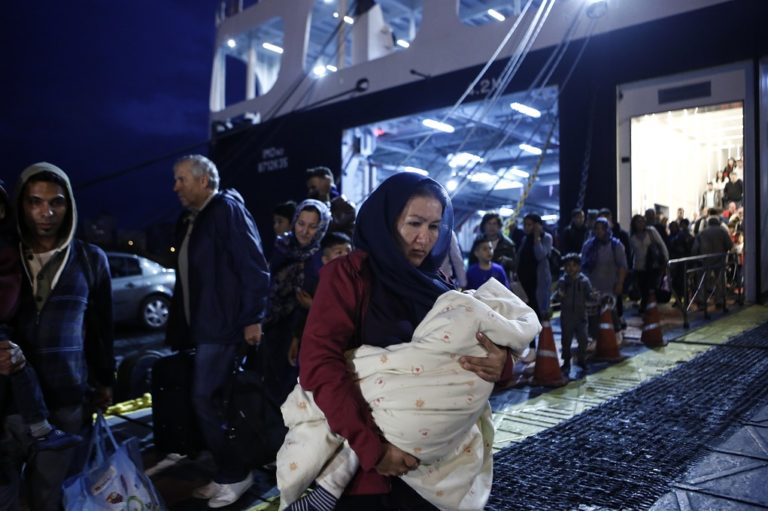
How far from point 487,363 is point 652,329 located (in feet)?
20.9

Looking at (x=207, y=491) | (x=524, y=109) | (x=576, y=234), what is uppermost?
(x=524, y=109)

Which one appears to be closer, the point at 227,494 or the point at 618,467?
the point at 227,494

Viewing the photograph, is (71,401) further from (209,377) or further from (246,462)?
(246,462)

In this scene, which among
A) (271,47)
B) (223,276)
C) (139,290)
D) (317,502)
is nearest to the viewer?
(317,502)

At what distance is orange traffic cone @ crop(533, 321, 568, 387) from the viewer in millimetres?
5340

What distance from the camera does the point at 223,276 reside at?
3.14 meters

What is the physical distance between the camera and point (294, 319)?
12.7 feet

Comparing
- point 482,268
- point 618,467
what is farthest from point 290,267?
point 618,467

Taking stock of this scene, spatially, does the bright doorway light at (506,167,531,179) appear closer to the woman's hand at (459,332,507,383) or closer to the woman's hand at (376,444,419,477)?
the woman's hand at (459,332,507,383)

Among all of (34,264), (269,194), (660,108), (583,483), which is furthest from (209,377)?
(269,194)

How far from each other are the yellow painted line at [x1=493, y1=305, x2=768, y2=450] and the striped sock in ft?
7.93

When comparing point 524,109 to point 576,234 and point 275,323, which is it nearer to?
point 576,234

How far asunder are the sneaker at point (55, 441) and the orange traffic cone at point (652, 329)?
6512 mm

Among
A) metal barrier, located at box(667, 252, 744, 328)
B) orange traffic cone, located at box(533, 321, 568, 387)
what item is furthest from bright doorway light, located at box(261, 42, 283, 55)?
orange traffic cone, located at box(533, 321, 568, 387)
